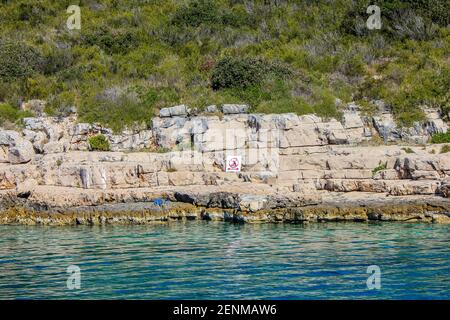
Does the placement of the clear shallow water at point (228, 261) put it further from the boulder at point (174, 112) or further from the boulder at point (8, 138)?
the boulder at point (174, 112)

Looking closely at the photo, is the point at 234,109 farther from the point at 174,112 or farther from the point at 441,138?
the point at 441,138

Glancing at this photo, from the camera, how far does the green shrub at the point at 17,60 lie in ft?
96.5

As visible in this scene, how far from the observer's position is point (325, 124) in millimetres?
22922

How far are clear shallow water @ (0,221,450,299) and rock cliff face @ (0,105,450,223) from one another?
42.0 inches

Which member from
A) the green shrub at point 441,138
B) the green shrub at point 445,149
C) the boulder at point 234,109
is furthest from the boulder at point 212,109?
the green shrub at point 445,149

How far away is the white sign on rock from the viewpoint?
69.8ft

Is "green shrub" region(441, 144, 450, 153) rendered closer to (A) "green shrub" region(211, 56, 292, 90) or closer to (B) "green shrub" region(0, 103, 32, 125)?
(A) "green shrub" region(211, 56, 292, 90)

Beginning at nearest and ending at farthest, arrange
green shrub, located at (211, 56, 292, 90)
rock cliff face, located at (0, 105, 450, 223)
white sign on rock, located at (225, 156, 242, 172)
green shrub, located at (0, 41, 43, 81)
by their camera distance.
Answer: rock cliff face, located at (0, 105, 450, 223) → white sign on rock, located at (225, 156, 242, 172) → green shrub, located at (211, 56, 292, 90) → green shrub, located at (0, 41, 43, 81)

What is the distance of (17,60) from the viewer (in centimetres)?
3022

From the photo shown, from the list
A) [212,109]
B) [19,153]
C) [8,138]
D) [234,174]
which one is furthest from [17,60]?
[234,174]

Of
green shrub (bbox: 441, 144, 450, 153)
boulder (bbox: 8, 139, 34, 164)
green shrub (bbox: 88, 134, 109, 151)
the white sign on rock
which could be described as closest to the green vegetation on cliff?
green shrub (bbox: 88, 134, 109, 151)

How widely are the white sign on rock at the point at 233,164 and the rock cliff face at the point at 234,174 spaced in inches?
6.8

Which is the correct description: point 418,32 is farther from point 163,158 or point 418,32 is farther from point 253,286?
point 253,286

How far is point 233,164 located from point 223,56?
9401 mm
